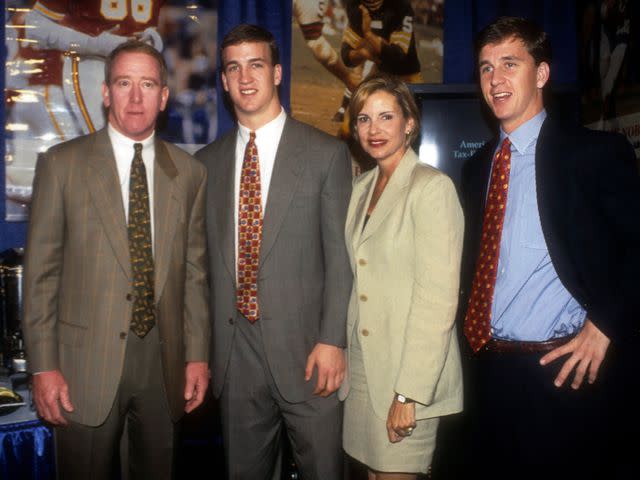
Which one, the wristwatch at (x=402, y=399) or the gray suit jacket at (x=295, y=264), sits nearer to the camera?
the wristwatch at (x=402, y=399)

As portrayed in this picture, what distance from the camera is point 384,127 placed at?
201cm

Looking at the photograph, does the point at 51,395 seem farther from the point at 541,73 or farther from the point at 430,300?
the point at 541,73

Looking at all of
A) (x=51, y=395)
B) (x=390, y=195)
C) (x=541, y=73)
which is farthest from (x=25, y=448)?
(x=541, y=73)

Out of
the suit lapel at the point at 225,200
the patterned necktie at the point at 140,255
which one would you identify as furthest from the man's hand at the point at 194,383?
the suit lapel at the point at 225,200

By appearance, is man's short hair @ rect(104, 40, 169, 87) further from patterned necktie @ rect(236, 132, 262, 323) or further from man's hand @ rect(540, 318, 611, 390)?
man's hand @ rect(540, 318, 611, 390)

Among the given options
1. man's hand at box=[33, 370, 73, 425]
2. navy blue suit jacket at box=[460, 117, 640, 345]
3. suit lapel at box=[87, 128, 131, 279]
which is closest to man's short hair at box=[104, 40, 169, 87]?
suit lapel at box=[87, 128, 131, 279]

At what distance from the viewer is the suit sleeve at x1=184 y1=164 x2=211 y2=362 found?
2035mm

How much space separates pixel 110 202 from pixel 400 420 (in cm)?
119

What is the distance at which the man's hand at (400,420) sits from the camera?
1814 millimetres

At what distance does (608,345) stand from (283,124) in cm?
133

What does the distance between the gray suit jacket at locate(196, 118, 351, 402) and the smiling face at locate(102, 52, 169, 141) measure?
0.38 meters

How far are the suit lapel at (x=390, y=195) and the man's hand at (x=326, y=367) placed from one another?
0.41 meters

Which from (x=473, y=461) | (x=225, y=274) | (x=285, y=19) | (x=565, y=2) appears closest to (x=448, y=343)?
(x=473, y=461)

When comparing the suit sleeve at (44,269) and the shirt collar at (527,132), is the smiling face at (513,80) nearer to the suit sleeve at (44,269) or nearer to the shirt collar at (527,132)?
the shirt collar at (527,132)
